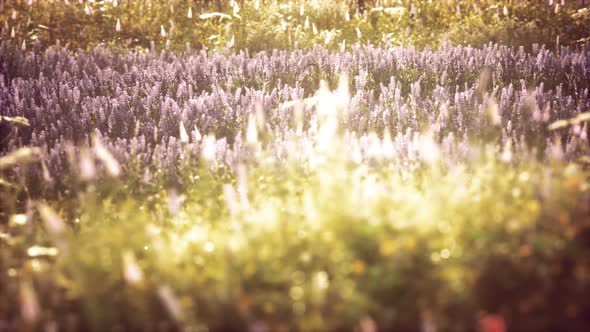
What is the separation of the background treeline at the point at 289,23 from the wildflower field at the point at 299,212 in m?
2.42

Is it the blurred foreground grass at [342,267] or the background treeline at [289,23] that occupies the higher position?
the background treeline at [289,23]

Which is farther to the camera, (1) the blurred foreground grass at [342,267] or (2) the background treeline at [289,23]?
(2) the background treeline at [289,23]

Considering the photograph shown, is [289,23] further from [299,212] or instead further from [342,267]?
[342,267]

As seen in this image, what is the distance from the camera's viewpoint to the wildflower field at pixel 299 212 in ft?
7.38

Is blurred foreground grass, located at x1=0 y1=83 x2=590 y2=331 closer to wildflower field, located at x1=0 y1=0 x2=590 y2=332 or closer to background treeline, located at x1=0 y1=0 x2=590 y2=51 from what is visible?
wildflower field, located at x1=0 y1=0 x2=590 y2=332

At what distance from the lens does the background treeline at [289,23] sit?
8203 mm

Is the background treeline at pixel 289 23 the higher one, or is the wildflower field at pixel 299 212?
the background treeline at pixel 289 23

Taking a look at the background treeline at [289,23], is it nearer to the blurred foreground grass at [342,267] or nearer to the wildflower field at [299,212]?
the wildflower field at [299,212]

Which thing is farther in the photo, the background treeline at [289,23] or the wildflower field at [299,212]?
the background treeline at [289,23]

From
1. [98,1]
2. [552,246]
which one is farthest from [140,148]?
[98,1]

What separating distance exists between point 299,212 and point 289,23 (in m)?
6.55

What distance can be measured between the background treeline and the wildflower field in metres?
2.42

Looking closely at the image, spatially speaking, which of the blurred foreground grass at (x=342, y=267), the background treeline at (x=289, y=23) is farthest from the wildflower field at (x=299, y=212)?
the background treeline at (x=289, y=23)

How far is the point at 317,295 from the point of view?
6.88ft
